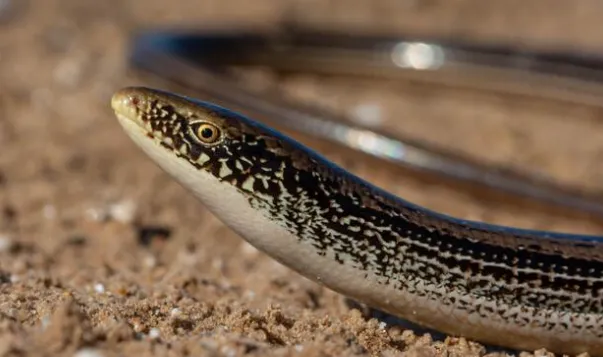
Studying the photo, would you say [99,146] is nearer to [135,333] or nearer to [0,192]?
[0,192]

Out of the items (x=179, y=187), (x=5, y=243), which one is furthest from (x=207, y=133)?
(x=179, y=187)

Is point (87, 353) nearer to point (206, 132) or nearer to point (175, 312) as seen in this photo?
point (175, 312)

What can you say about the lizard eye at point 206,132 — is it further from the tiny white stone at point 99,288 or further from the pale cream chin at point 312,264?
the tiny white stone at point 99,288

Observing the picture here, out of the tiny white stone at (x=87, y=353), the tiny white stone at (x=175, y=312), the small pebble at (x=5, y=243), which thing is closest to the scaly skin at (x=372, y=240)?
the tiny white stone at (x=175, y=312)

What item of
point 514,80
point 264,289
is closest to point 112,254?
point 264,289

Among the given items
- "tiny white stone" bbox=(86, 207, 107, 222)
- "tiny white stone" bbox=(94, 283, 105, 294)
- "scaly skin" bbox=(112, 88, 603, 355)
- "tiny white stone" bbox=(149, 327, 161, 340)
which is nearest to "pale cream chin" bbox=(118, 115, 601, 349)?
"scaly skin" bbox=(112, 88, 603, 355)

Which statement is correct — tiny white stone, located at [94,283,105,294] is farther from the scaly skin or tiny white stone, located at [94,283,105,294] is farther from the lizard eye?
the lizard eye
